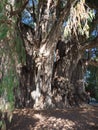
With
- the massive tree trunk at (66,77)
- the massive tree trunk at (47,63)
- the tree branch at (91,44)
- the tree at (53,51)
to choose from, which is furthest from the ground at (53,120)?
the tree branch at (91,44)

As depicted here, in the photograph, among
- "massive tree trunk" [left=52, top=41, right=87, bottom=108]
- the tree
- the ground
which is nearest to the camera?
the ground

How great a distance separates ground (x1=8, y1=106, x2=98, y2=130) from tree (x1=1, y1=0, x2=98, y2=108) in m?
0.72

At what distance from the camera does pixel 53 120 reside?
330 inches

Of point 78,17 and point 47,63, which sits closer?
point 78,17

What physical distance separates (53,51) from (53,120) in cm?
Answer: 268

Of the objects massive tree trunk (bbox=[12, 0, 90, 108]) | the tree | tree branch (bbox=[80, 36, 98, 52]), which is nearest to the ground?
the tree

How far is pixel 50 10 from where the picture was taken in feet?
34.4

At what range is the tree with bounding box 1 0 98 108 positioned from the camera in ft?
29.6

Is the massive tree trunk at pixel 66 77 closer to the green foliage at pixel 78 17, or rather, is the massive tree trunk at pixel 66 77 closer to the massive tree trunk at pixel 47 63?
the massive tree trunk at pixel 47 63

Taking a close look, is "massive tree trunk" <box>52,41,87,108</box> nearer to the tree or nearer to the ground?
the tree

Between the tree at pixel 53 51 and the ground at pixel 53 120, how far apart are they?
0.72 meters

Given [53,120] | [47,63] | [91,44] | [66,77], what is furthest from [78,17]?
[66,77]

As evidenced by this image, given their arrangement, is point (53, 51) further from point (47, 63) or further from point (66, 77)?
point (66, 77)

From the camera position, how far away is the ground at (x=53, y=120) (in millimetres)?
7957
